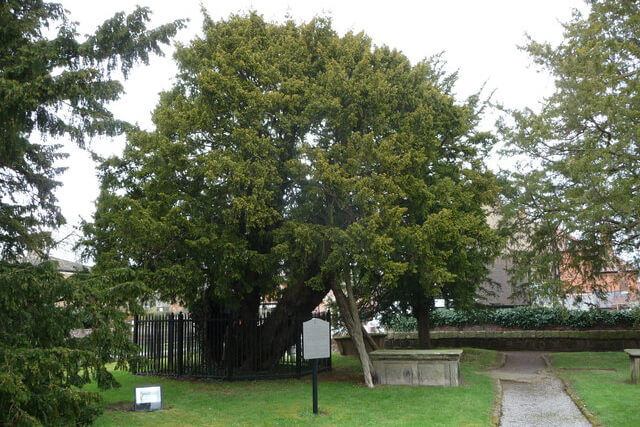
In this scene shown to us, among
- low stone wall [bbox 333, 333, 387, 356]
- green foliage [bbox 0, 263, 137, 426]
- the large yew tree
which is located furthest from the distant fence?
green foliage [bbox 0, 263, 137, 426]

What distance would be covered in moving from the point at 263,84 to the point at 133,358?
8006 mm

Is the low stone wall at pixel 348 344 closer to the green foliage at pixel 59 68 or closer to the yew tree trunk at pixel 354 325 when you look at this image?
the yew tree trunk at pixel 354 325

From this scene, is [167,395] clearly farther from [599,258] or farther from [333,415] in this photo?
[599,258]

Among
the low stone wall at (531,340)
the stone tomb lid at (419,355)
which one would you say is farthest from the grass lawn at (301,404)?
the low stone wall at (531,340)

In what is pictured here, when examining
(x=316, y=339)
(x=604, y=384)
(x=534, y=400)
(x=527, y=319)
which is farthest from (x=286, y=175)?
(x=527, y=319)

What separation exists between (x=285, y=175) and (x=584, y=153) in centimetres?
899

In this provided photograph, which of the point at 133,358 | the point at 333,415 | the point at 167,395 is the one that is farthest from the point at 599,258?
the point at 133,358

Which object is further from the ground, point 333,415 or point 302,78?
point 302,78

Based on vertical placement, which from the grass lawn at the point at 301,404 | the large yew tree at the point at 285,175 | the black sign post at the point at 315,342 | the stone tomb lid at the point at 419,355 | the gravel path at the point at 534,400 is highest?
the large yew tree at the point at 285,175

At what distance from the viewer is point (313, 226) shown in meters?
12.9

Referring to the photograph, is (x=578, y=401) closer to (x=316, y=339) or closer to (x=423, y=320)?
(x=316, y=339)

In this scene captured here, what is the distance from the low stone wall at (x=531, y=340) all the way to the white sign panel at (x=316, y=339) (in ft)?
52.4

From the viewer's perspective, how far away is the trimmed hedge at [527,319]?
2486 centimetres

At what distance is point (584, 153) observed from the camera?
16203mm
